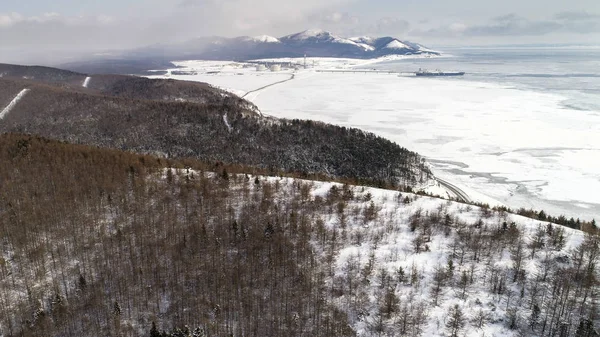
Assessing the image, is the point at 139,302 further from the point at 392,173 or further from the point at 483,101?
the point at 483,101

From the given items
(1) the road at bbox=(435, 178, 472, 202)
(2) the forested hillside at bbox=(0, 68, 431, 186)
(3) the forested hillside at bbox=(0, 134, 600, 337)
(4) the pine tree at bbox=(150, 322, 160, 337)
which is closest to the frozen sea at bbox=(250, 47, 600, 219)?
(1) the road at bbox=(435, 178, 472, 202)

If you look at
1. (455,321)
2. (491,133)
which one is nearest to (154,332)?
(455,321)

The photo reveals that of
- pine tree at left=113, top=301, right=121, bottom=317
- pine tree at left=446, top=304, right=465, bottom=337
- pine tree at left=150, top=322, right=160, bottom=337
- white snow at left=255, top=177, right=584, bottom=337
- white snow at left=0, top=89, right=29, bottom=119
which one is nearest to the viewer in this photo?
pine tree at left=446, top=304, right=465, bottom=337

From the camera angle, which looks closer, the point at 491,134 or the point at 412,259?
the point at 412,259

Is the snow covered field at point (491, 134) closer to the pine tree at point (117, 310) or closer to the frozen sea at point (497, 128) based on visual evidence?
the frozen sea at point (497, 128)

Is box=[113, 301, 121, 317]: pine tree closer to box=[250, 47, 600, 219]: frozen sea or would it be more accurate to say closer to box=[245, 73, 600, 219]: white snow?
box=[245, 73, 600, 219]: white snow

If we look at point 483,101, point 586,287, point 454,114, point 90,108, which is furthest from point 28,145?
point 483,101

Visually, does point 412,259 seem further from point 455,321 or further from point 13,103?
point 13,103
